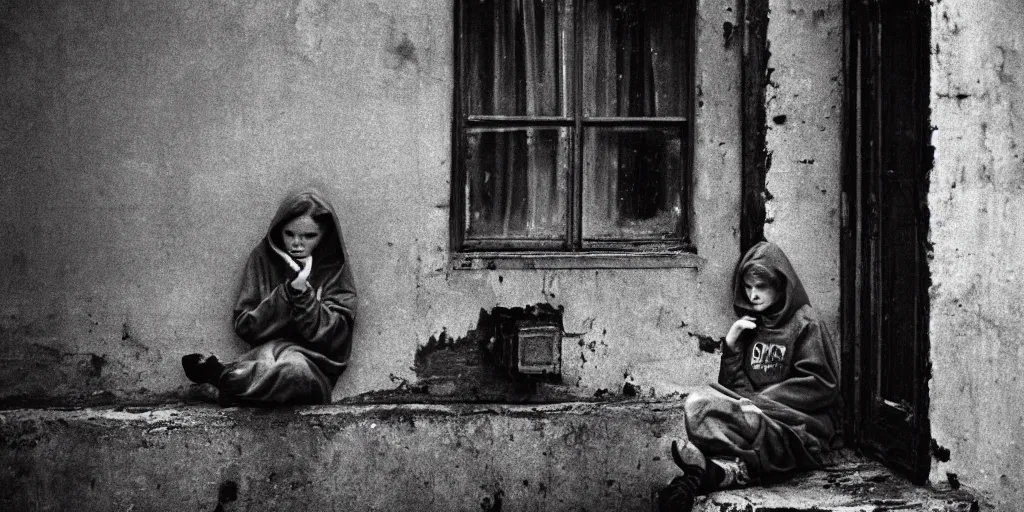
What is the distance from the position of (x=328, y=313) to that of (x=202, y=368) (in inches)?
26.3

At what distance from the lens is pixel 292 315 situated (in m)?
5.48

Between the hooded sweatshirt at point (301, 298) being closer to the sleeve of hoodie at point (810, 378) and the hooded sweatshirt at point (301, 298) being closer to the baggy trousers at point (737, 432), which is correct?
the baggy trousers at point (737, 432)

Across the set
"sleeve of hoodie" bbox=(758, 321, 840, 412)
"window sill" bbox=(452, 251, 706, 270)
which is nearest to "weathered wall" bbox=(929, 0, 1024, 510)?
"sleeve of hoodie" bbox=(758, 321, 840, 412)

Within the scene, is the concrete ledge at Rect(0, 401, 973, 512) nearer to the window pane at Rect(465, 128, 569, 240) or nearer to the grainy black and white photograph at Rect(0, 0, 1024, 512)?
the grainy black and white photograph at Rect(0, 0, 1024, 512)

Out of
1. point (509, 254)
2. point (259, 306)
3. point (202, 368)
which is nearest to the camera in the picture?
point (202, 368)

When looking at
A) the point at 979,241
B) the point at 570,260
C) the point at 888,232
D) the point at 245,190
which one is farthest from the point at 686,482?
the point at 245,190

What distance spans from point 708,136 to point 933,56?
127 cm

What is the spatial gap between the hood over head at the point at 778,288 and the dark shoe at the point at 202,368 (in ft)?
8.89

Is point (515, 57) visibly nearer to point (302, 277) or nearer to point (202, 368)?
point (302, 277)

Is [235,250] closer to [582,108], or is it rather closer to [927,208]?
→ [582,108]

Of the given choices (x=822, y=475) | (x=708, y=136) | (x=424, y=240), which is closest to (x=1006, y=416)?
(x=822, y=475)

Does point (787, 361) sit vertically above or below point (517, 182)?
below

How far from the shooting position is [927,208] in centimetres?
514

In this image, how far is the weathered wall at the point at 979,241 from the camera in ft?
16.7
